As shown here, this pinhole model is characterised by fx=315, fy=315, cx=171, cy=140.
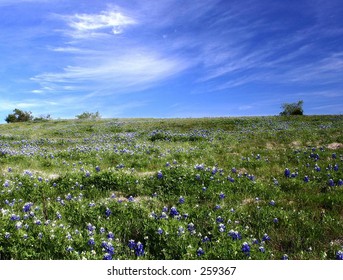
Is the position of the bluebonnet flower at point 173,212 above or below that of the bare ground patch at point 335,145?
below

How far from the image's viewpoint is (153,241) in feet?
18.9

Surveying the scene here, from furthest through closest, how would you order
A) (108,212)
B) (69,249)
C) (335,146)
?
(335,146)
(108,212)
(69,249)

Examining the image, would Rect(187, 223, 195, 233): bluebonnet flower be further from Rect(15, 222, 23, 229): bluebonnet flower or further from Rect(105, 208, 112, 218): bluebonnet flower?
Rect(15, 222, 23, 229): bluebonnet flower

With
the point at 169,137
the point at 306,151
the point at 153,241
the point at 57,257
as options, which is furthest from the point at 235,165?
the point at 169,137

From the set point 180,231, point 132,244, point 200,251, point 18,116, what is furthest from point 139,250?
point 18,116

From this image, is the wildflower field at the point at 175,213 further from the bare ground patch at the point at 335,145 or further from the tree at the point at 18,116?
the tree at the point at 18,116

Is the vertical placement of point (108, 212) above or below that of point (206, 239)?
above

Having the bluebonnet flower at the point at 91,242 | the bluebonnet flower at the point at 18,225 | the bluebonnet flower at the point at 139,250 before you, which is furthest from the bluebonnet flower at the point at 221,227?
the bluebonnet flower at the point at 18,225

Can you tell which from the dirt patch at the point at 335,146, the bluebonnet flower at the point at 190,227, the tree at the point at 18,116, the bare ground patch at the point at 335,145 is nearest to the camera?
the bluebonnet flower at the point at 190,227

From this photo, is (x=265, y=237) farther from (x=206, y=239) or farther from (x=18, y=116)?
(x=18, y=116)
